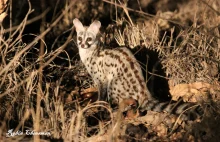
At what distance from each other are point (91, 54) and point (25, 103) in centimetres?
162

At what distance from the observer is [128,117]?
705 cm

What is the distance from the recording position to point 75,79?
844cm

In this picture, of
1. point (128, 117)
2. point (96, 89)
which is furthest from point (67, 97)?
point (128, 117)

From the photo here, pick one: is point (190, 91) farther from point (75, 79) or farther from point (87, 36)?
point (75, 79)

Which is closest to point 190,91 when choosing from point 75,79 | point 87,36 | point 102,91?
point 102,91

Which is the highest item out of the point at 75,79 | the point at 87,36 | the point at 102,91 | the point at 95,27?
the point at 95,27

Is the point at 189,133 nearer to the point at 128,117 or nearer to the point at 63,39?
the point at 128,117

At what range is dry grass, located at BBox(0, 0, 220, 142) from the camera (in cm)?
600

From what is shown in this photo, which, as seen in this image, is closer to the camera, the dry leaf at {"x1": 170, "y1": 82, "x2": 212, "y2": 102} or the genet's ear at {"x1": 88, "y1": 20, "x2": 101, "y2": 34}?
the dry leaf at {"x1": 170, "y1": 82, "x2": 212, "y2": 102}

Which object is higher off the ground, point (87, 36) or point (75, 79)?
point (87, 36)

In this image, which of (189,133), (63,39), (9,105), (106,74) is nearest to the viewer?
(189,133)

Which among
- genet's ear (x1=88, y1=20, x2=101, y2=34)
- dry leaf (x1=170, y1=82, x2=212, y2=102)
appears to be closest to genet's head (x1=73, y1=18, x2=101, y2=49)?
genet's ear (x1=88, y1=20, x2=101, y2=34)

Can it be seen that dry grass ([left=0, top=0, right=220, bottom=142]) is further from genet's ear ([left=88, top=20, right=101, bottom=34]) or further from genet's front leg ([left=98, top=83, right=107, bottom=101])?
genet's ear ([left=88, top=20, right=101, bottom=34])

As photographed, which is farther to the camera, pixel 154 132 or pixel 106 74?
pixel 106 74
